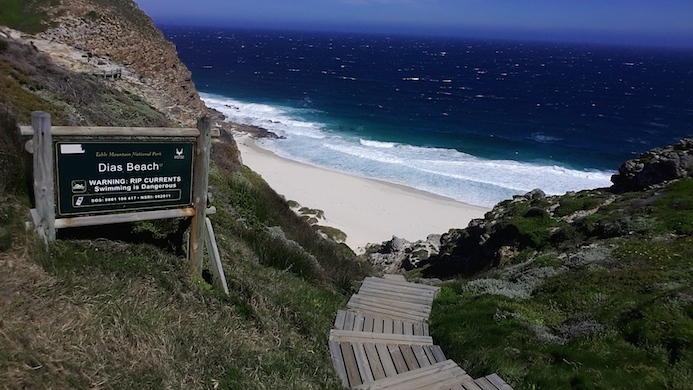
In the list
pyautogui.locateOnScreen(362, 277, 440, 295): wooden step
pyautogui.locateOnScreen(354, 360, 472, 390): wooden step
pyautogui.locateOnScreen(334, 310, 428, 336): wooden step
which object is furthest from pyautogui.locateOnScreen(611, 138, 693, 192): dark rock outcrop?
pyautogui.locateOnScreen(354, 360, 472, 390): wooden step

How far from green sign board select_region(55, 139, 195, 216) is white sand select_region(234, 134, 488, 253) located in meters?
21.0

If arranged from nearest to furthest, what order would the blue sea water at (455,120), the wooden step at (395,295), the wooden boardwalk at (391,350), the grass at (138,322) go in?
the grass at (138,322) → the wooden boardwalk at (391,350) → the wooden step at (395,295) → the blue sea water at (455,120)

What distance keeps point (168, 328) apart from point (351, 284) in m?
5.17

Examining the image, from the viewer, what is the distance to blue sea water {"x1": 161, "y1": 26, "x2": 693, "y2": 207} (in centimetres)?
4578

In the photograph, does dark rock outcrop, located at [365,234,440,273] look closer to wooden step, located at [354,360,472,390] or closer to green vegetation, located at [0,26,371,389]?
green vegetation, located at [0,26,371,389]

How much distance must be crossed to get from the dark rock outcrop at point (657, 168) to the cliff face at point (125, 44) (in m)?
24.1

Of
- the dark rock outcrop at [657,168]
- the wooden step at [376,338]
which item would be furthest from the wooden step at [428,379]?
the dark rock outcrop at [657,168]

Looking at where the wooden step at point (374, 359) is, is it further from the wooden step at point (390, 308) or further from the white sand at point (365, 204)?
the white sand at point (365, 204)

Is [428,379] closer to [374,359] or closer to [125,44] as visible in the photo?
[374,359]

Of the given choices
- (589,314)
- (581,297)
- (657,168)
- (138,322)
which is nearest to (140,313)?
(138,322)

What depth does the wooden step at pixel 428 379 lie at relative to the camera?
19.4ft

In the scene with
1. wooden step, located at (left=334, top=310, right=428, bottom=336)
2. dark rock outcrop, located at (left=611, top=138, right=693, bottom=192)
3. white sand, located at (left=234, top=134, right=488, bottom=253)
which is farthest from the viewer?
white sand, located at (left=234, top=134, right=488, bottom=253)

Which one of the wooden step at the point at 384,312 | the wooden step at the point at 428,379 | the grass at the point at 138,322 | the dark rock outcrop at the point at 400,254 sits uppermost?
the grass at the point at 138,322

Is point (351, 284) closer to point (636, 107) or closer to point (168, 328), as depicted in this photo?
point (168, 328)
